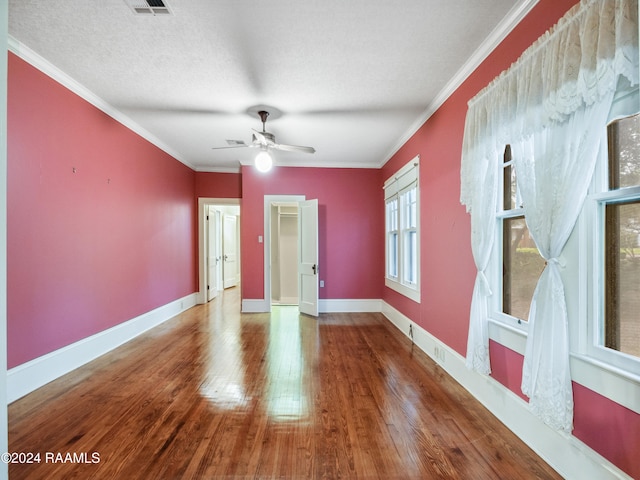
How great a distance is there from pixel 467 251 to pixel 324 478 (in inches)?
78.7

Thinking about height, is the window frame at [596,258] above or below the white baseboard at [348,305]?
above

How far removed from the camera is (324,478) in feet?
5.11

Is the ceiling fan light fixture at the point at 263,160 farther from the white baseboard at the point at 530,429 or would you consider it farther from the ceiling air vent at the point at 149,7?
the white baseboard at the point at 530,429

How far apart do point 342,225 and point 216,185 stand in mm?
2680

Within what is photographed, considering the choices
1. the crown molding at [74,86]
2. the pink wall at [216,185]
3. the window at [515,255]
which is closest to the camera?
the window at [515,255]

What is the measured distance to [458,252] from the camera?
8.95ft

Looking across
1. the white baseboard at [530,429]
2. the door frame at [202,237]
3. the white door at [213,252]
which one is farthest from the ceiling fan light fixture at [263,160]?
the white door at [213,252]

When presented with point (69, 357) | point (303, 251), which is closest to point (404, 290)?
point (303, 251)

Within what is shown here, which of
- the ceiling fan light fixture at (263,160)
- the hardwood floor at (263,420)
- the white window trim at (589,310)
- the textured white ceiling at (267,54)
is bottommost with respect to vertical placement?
the hardwood floor at (263,420)

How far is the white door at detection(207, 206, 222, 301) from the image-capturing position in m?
6.27

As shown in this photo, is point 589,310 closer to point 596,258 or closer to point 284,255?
point 596,258

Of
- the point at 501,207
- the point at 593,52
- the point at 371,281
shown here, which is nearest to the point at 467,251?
the point at 501,207

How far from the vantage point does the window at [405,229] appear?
149 inches

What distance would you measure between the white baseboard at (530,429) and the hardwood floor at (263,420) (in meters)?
0.07
